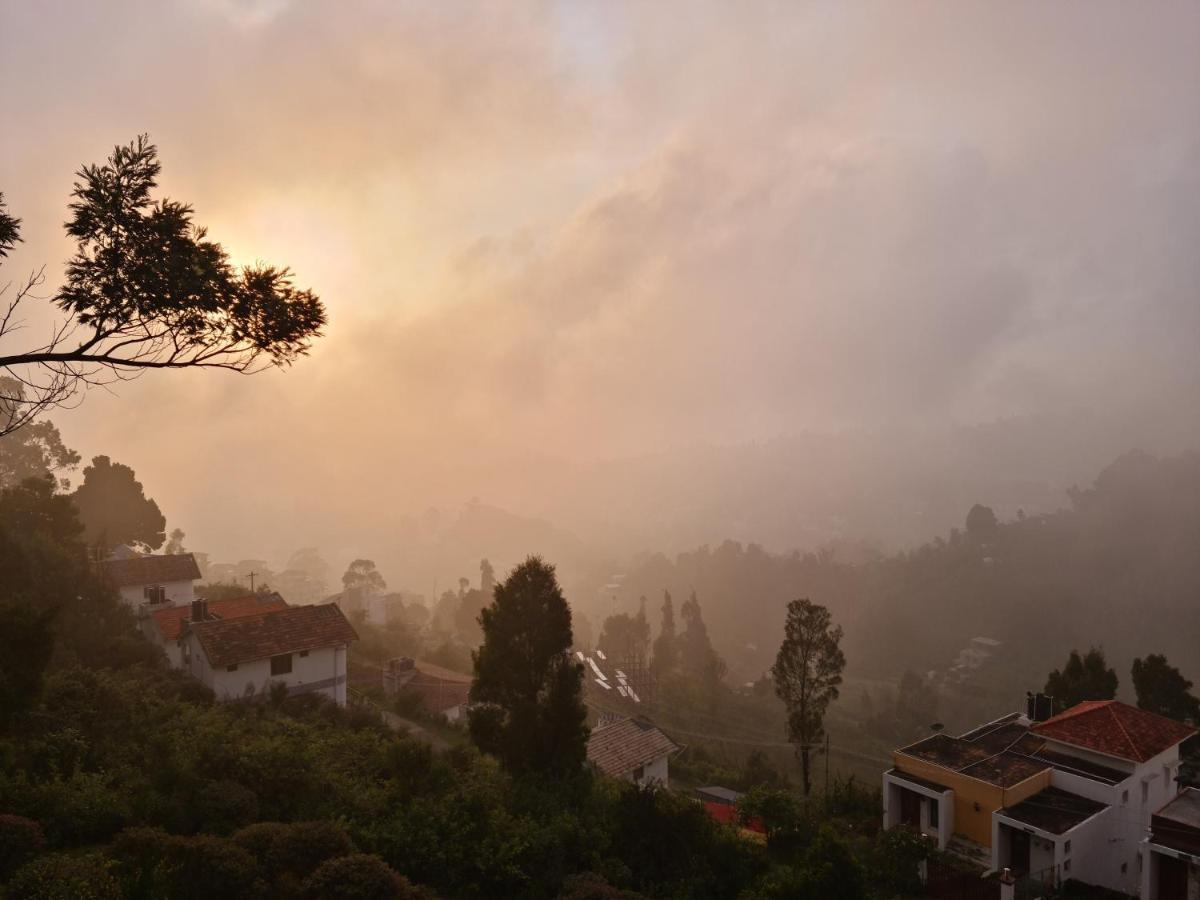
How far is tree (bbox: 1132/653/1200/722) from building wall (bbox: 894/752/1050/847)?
14.5m

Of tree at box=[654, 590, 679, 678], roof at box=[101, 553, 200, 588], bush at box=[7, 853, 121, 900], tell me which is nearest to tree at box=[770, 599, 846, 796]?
bush at box=[7, 853, 121, 900]

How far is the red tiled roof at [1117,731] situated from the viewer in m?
25.6

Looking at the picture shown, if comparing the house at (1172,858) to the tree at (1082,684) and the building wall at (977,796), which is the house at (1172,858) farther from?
the tree at (1082,684)

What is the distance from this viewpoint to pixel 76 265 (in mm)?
10625

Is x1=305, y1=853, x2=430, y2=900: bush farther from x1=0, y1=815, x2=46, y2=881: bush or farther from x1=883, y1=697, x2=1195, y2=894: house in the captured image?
x1=883, y1=697, x2=1195, y2=894: house

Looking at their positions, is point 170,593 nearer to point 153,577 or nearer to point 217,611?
point 153,577

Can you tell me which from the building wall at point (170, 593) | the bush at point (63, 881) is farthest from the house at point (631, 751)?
the building wall at point (170, 593)

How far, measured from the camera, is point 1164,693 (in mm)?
34688

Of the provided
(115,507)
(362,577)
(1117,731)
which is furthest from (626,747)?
(362,577)

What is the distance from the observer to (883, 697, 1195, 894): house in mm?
22766

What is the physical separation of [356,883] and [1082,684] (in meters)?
38.5

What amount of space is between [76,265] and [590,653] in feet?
282

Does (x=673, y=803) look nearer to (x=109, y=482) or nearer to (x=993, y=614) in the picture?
(x=109, y=482)

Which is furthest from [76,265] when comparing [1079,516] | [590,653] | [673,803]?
[1079,516]
